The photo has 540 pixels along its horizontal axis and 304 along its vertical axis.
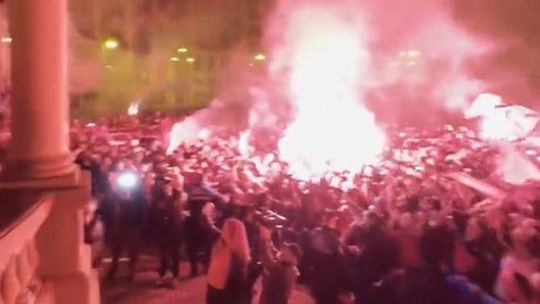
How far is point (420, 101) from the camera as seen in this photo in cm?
2638

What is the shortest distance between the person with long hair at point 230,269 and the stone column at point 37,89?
141cm

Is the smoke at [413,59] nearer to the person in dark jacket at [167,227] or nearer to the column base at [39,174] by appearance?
the person in dark jacket at [167,227]

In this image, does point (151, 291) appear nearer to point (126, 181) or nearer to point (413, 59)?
point (126, 181)

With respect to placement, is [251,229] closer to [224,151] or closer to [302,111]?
[224,151]

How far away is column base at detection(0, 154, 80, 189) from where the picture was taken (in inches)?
243

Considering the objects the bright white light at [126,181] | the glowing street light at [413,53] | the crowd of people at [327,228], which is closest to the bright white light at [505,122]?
the crowd of people at [327,228]

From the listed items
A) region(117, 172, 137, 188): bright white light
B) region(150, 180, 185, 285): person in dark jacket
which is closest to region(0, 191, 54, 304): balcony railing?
region(150, 180, 185, 285): person in dark jacket

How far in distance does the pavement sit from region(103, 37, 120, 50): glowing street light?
86.0ft

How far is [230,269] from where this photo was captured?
23.7ft

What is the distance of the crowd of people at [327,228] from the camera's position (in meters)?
7.16

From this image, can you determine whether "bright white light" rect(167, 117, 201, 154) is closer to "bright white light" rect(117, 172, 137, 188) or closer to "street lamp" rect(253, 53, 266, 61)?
"bright white light" rect(117, 172, 137, 188)

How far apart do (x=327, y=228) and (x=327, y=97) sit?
12653 millimetres

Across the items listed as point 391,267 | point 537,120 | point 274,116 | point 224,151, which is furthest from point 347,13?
point 391,267

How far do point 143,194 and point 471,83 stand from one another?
56.4ft
